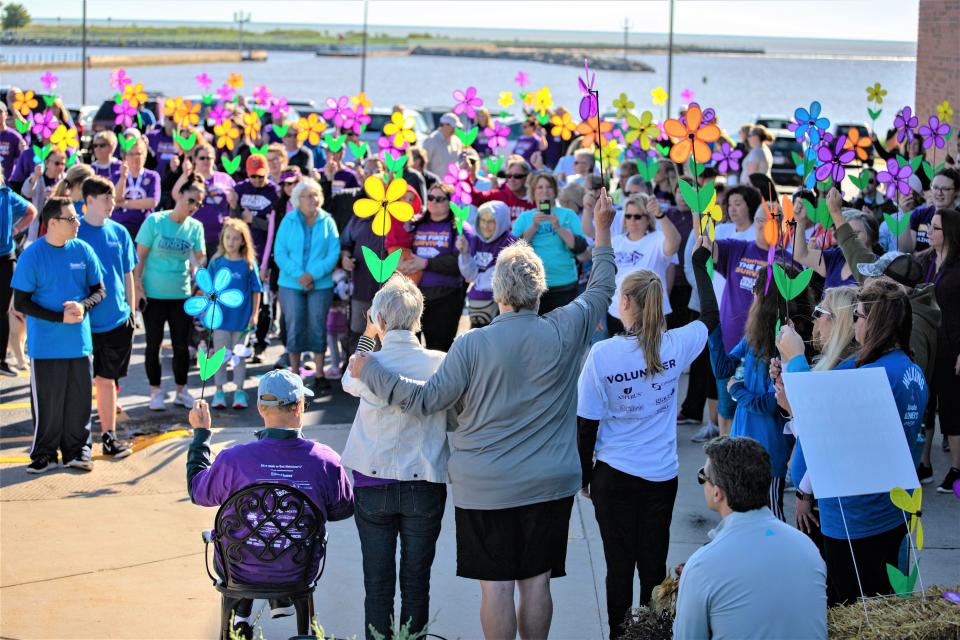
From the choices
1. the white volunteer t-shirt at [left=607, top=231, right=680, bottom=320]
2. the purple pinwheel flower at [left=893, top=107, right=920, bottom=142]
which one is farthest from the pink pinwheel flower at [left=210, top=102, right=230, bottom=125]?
the purple pinwheel flower at [left=893, top=107, right=920, bottom=142]

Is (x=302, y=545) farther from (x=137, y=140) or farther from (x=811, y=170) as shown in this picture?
(x=137, y=140)

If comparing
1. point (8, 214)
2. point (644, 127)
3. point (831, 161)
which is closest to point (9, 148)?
point (8, 214)

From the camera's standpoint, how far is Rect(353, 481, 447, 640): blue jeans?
450cm

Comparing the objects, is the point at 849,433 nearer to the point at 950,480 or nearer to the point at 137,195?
the point at 950,480

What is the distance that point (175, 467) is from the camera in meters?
7.53

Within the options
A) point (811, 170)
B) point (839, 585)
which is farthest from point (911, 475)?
point (811, 170)

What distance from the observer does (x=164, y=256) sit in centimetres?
860

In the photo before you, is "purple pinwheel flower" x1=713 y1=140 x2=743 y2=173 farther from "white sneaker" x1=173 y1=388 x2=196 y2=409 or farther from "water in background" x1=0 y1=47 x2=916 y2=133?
"water in background" x1=0 y1=47 x2=916 y2=133

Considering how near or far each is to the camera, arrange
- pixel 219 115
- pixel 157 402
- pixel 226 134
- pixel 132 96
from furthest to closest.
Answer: pixel 219 115, pixel 132 96, pixel 226 134, pixel 157 402

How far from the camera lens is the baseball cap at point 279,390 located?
4.39m

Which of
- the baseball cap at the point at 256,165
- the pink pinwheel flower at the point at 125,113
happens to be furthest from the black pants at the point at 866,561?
the pink pinwheel flower at the point at 125,113

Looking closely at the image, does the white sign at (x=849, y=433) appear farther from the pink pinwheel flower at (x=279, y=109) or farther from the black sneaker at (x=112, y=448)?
the pink pinwheel flower at (x=279, y=109)

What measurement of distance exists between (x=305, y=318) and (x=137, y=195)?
108 inches

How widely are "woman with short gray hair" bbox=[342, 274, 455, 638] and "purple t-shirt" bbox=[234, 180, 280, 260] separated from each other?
6.06m
